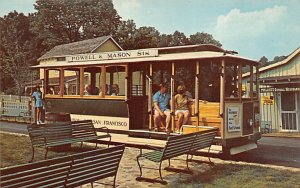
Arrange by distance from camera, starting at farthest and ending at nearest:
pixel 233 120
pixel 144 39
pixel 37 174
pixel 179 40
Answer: pixel 144 39, pixel 179 40, pixel 233 120, pixel 37 174

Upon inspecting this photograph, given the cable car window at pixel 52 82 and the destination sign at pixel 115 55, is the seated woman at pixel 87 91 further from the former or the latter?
the cable car window at pixel 52 82

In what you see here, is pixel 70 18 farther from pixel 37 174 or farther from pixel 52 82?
pixel 37 174

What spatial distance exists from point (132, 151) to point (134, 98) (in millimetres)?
1408

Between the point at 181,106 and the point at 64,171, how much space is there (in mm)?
4638

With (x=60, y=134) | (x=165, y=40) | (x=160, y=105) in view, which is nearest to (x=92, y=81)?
(x=160, y=105)

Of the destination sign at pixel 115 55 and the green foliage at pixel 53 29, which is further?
the green foliage at pixel 53 29

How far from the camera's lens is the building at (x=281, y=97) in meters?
13.9

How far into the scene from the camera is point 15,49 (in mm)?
16547

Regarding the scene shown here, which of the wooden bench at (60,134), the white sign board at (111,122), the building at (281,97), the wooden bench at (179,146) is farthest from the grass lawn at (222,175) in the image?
the building at (281,97)

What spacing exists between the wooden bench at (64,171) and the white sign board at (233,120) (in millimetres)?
3509

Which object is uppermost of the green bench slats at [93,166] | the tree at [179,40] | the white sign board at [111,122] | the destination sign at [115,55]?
the tree at [179,40]

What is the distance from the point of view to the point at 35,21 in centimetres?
1130

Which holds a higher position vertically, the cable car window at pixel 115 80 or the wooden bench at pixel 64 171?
the cable car window at pixel 115 80

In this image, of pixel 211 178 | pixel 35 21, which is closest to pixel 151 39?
pixel 35 21
